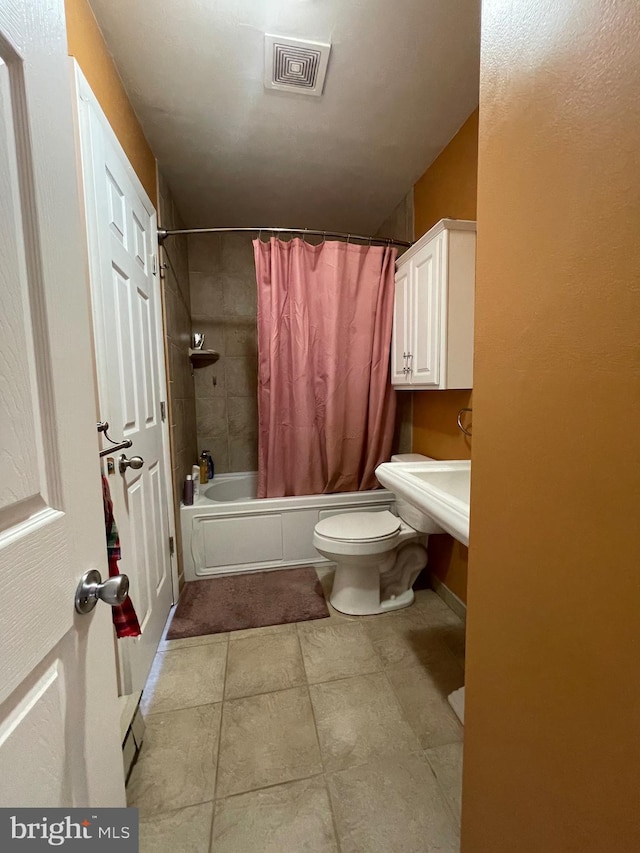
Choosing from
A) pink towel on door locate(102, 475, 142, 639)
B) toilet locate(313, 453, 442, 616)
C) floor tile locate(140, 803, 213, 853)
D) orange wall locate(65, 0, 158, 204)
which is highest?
→ orange wall locate(65, 0, 158, 204)

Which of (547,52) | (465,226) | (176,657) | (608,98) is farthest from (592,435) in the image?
(176,657)

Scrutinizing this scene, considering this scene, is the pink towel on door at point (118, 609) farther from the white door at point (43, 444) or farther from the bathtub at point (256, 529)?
the bathtub at point (256, 529)

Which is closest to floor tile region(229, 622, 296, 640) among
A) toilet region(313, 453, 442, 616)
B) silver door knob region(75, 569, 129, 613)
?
toilet region(313, 453, 442, 616)

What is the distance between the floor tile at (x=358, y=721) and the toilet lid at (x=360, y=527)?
0.56 meters

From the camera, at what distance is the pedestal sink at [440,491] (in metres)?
0.98

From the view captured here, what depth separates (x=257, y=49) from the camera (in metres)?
1.23

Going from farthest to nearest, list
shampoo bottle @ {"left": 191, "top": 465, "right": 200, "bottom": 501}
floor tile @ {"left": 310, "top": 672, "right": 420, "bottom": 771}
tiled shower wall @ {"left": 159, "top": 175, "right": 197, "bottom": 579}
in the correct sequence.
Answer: shampoo bottle @ {"left": 191, "top": 465, "right": 200, "bottom": 501} → tiled shower wall @ {"left": 159, "top": 175, "right": 197, "bottom": 579} → floor tile @ {"left": 310, "top": 672, "right": 420, "bottom": 771}

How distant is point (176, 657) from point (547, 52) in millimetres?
2099

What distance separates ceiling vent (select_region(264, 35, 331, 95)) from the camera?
1.21 metres

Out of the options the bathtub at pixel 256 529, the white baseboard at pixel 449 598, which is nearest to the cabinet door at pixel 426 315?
the bathtub at pixel 256 529

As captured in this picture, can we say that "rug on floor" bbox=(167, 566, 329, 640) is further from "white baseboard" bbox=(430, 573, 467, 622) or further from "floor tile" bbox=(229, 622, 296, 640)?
"white baseboard" bbox=(430, 573, 467, 622)

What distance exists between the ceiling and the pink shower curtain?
1.30 ft

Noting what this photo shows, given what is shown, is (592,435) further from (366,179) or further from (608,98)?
(366,179)

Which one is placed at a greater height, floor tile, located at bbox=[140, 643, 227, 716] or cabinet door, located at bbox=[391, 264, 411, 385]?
cabinet door, located at bbox=[391, 264, 411, 385]
